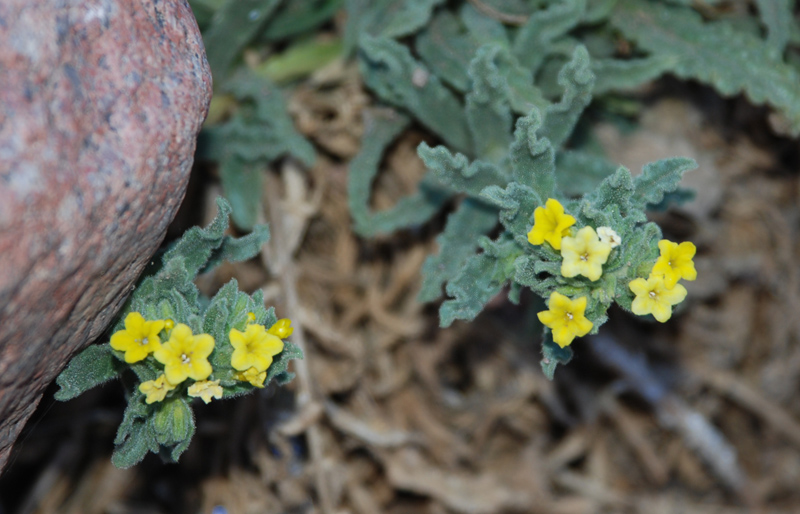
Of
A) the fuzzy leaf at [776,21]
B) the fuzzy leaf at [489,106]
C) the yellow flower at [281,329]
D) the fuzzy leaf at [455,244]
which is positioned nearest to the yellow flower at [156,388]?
the yellow flower at [281,329]

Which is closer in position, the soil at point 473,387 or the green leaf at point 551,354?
the green leaf at point 551,354

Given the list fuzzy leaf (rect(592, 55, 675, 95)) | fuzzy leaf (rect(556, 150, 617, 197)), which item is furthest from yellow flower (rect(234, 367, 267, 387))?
fuzzy leaf (rect(592, 55, 675, 95))

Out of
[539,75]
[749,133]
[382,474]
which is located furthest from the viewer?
[749,133]

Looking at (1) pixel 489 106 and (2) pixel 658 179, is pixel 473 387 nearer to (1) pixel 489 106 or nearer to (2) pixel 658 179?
(1) pixel 489 106

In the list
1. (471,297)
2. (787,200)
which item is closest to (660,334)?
(787,200)

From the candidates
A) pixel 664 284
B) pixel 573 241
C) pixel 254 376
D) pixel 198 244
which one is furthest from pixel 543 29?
pixel 254 376

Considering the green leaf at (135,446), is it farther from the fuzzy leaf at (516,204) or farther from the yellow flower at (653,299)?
the yellow flower at (653,299)

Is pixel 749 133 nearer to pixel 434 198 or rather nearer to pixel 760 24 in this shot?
pixel 760 24
